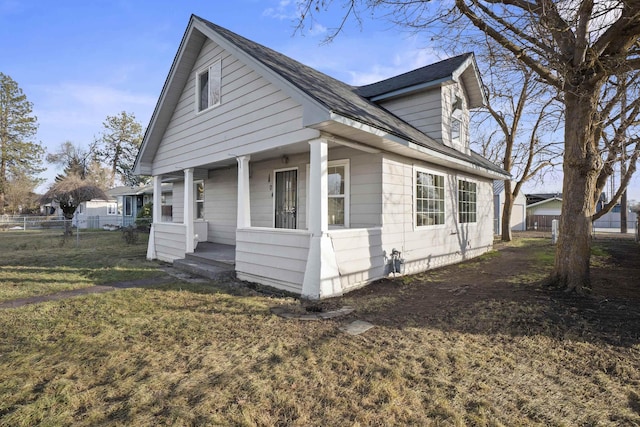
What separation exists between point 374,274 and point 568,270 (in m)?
3.29

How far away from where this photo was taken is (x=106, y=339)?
3.70m

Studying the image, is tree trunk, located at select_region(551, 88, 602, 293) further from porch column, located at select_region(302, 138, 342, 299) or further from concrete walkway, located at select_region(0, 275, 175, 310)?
concrete walkway, located at select_region(0, 275, 175, 310)

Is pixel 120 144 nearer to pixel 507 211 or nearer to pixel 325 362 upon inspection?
pixel 507 211

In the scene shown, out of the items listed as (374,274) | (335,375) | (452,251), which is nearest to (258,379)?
(335,375)

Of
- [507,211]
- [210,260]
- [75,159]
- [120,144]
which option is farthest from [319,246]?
[75,159]

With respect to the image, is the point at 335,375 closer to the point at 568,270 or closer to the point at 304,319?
the point at 304,319

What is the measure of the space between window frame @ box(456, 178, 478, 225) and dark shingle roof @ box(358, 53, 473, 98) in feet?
10.3

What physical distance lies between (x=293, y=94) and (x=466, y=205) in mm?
7327

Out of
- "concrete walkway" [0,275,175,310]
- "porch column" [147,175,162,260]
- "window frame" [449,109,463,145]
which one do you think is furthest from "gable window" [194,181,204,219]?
"window frame" [449,109,463,145]

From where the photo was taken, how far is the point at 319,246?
17.2 feet

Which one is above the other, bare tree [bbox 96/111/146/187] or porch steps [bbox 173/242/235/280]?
bare tree [bbox 96/111/146/187]

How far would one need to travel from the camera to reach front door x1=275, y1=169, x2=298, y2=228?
27.4 feet

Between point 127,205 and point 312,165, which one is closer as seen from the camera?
point 312,165

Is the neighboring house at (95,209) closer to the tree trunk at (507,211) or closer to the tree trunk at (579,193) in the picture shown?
the tree trunk at (507,211)
